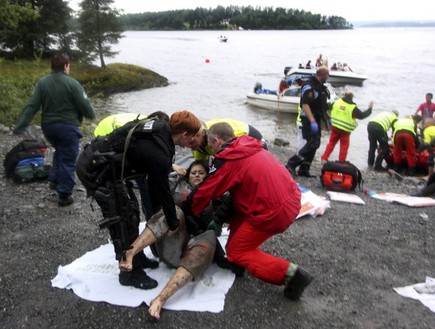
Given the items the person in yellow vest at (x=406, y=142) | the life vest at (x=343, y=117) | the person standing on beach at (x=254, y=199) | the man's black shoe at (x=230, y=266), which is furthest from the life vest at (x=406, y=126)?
the man's black shoe at (x=230, y=266)

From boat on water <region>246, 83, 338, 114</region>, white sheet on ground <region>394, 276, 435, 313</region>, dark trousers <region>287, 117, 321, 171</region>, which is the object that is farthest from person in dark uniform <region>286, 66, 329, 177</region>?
boat on water <region>246, 83, 338, 114</region>

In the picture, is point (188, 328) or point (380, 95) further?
point (380, 95)

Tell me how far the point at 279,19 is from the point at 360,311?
491 ft

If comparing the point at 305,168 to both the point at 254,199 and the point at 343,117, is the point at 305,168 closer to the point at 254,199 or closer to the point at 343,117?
the point at 343,117

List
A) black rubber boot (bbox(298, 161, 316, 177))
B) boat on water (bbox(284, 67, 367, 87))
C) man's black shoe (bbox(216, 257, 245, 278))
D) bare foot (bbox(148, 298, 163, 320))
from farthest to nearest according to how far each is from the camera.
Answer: boat on water (bbox(284, 67, 367, 87)) < black rubber boot (bbox(298, 161, 316, 177)) < man's black shoe (bbox(216, 257, 245, 278)) < bare foot (bbox(148, 298, 163, 320))

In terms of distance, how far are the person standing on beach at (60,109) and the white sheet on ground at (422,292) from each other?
13.0 feet

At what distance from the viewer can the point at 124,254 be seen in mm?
3123

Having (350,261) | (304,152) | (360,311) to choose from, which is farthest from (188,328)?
(304,152)

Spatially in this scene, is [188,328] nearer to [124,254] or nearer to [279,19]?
[124,254]

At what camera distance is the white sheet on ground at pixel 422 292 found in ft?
11.5

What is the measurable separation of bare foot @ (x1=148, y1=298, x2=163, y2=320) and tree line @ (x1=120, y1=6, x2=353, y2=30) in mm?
147142

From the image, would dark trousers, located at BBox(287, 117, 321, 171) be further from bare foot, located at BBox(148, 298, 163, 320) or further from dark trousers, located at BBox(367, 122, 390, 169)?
bare foot, located at BBox(148, 298, 163, 320)

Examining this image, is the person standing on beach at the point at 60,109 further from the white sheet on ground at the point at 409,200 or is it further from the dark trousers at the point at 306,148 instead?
the white sheet on ground at the point at 409,200

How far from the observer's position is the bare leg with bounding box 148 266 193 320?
3.09m
